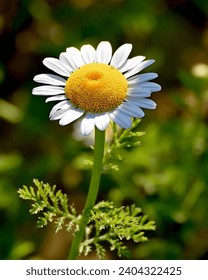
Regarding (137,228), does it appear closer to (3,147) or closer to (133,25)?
(3,147)

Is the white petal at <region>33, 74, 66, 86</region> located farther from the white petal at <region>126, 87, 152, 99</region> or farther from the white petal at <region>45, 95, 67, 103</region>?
the white petal at <region>126, 87, 152, 99</region>

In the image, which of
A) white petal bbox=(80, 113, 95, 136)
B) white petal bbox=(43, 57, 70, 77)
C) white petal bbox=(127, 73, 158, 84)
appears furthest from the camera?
white petal bbox=(43, 57, 70, 77)

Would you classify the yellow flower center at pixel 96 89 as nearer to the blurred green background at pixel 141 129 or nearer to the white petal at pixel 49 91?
the white petal at pixel 49 91

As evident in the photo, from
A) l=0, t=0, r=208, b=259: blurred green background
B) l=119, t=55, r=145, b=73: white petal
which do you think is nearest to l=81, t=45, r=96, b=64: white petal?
l=119, t=55, r=145, b=73: white petal

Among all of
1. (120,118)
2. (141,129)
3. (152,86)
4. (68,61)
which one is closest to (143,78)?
(152,86)

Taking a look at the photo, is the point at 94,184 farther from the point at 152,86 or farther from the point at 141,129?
the point at 141,129

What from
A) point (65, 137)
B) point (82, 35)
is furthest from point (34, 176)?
point (82, 35)

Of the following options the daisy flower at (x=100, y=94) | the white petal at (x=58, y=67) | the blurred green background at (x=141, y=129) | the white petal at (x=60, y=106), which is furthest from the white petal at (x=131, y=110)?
the blurred green background at (x=141, y=129)
